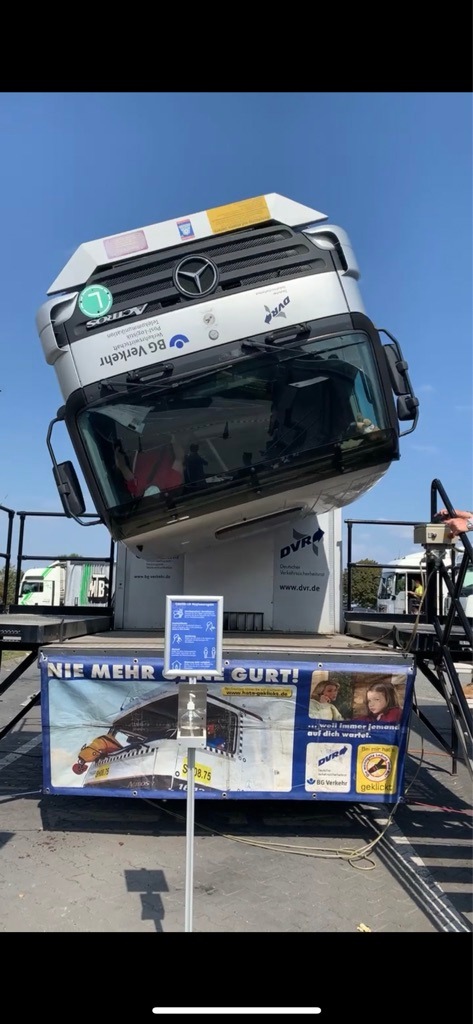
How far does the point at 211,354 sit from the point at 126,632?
2.74 m

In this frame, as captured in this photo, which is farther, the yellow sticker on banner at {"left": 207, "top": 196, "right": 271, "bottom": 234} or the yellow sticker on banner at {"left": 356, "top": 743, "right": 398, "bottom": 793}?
the yellow sticker on banner at {"left": 207, "top": 196, "right": 271, "bottom": 234}

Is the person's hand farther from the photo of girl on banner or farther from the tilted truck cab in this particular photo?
the photo of girl on banner

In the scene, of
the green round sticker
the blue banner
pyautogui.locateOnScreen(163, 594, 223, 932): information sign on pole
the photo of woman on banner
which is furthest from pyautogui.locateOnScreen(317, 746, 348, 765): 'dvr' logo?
the green round sticker

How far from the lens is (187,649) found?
3527 millimetres

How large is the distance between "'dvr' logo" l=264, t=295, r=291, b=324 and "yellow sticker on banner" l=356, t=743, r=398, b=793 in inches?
116

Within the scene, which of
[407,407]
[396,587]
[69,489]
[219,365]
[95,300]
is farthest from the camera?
[396,587]

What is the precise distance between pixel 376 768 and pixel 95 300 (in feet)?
12.3

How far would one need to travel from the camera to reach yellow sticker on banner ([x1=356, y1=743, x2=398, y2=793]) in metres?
4.41

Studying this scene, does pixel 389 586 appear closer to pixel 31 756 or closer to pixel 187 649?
pixel 31 756

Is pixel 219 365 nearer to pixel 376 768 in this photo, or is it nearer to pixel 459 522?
pixel 459 522

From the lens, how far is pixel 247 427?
4.85 metres

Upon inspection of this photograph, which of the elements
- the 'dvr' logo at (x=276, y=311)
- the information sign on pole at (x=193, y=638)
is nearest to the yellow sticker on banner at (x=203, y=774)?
the information sign on pole at (x=193, y=638)
